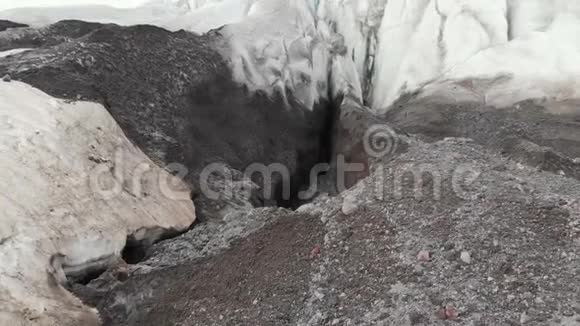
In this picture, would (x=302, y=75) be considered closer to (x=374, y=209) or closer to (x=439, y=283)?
(x=374, y=209)

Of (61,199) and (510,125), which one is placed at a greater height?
(61,199)

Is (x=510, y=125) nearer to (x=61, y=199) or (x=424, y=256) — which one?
(x=424, y=256)

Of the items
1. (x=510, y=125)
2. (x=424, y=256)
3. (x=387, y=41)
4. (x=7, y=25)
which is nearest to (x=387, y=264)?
(x=424, y=256)

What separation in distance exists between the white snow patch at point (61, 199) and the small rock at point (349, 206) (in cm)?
331

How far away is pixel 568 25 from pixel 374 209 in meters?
12.5

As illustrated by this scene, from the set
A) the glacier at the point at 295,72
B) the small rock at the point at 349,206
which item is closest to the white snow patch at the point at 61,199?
the glacier at the point at 295,72

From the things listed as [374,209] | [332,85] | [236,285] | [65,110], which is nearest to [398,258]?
[374,209]

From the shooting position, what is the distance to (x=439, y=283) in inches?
283

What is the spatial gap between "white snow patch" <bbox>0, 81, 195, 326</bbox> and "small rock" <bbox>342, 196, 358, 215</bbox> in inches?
130
